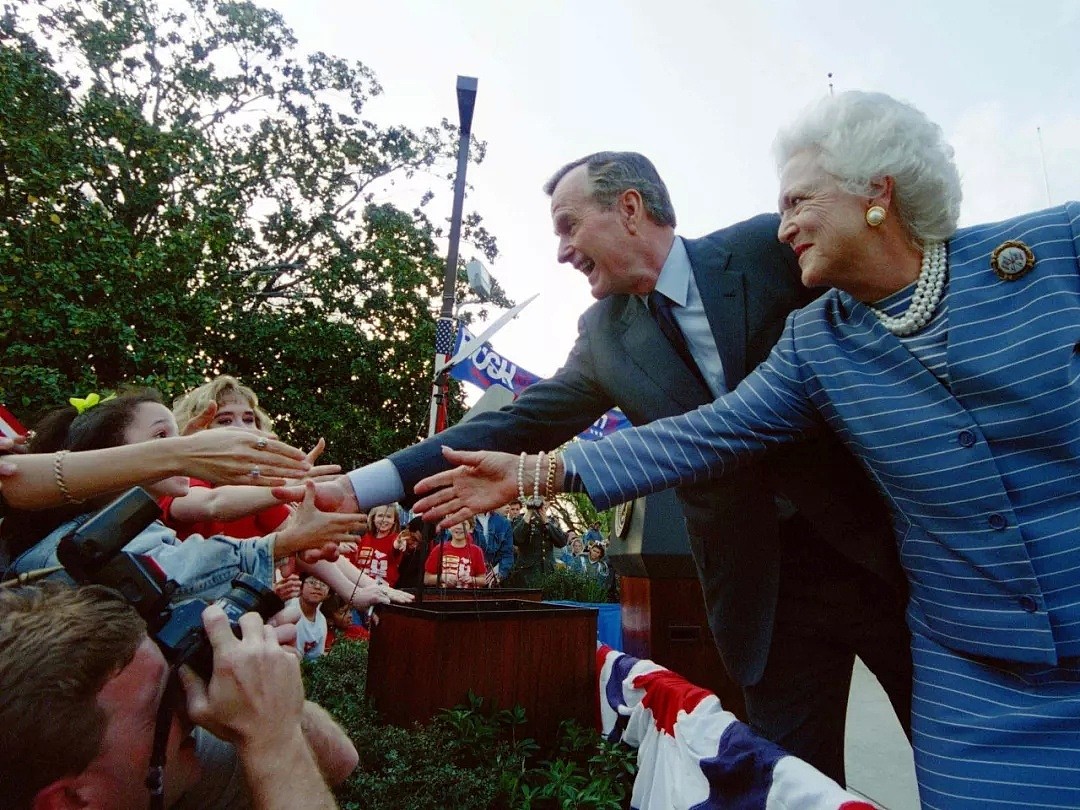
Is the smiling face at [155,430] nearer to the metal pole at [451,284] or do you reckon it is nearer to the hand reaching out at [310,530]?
the hand reaching out at [310,530]

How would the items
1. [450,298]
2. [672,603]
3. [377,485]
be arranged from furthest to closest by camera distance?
[450,298]
[672,603]
[377,485]

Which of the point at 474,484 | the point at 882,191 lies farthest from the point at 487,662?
the point at 882,191

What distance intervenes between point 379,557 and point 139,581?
205 inches

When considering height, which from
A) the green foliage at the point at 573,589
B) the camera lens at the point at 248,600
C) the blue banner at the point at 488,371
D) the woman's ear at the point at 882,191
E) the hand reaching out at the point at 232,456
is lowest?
the green foliage at the point at 573,589

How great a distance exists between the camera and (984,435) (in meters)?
1.21

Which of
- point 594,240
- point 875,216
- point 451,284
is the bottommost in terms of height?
point 875,216

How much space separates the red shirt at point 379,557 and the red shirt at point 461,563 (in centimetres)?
33

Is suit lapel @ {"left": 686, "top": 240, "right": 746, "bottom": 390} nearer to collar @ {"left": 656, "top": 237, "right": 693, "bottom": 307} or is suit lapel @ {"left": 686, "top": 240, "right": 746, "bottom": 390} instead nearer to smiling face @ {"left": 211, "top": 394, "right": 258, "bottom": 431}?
collar @ {"left": 656, "top": 237, "right": 693, "bottom": 307}

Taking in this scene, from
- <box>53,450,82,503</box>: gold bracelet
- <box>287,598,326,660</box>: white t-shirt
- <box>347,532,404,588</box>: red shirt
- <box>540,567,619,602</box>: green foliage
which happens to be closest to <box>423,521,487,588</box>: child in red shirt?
<box>347,532,404,588</box>: red shirt

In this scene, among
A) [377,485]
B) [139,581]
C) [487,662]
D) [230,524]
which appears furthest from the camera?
[230,524]

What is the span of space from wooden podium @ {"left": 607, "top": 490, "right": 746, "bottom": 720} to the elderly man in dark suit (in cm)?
188

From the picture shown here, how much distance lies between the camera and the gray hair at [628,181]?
220 cm

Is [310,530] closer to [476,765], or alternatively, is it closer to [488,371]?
[476,765]

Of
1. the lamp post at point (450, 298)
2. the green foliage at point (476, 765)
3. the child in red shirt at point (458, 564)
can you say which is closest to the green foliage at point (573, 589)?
the child in red shirt at point (458, 564)
